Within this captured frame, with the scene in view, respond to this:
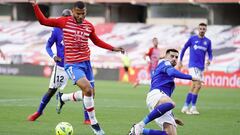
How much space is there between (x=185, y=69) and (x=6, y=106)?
21.0 metres

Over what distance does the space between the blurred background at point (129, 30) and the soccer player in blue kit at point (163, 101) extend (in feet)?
92.6

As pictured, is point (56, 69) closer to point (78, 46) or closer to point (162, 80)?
point (78, 46)

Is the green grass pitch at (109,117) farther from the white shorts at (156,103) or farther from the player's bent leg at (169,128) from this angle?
the player's bent leg at (169,128)

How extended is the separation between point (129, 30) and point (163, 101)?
4306cm

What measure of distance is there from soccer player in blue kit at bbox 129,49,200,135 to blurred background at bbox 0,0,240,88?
28.2 meters

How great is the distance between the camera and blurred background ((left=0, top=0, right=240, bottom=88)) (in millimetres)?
45125

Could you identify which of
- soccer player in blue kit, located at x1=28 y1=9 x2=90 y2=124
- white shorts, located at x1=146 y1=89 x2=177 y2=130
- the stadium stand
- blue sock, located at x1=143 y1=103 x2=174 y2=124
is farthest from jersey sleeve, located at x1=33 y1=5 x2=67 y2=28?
the stadium stand

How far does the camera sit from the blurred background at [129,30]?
148 feet

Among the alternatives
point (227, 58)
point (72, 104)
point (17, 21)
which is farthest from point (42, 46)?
point (72, 104)

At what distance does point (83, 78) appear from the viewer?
41.5 feet

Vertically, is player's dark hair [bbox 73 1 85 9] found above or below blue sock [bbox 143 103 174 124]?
above

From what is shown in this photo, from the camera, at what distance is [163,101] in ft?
36.6

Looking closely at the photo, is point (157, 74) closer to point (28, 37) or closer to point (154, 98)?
point (154, 98)

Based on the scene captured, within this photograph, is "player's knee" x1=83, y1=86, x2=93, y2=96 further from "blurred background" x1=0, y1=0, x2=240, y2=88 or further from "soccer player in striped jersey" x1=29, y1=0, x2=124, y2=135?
"blurred background" x1=0, y1=0, x2=240, y2=88
